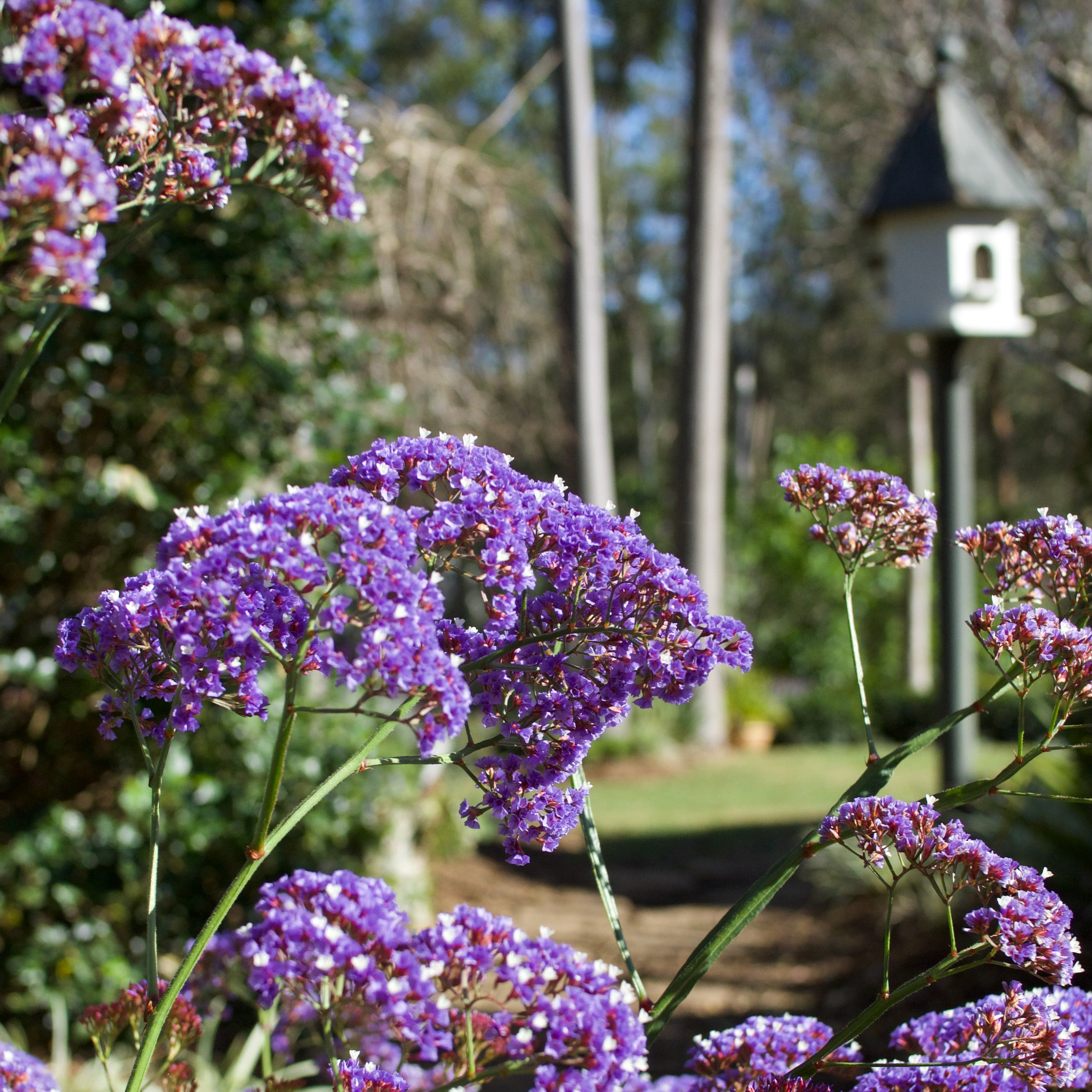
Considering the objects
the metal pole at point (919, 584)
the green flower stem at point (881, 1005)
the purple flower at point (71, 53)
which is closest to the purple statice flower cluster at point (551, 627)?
the green flower stem at point (881, 1005)

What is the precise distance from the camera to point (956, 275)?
18.9 ft

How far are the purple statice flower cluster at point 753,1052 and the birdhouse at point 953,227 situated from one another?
4961 millimetres

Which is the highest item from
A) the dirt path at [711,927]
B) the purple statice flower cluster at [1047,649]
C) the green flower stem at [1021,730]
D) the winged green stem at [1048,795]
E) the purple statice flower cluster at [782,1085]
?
the purple statice flower cluster at [1047,649]

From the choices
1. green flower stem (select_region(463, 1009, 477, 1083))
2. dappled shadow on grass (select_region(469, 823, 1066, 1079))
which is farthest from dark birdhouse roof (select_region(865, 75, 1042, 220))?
green flower stem (select_region(463, 1009, 477, 1083))

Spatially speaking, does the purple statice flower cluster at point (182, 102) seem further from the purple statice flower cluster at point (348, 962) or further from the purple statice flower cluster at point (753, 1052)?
the purple statice flower cluster at point (753, 1052)

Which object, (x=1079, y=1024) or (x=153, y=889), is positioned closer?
(x=153, y=889)

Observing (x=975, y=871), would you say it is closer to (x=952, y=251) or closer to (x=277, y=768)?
(x=277, y=768)

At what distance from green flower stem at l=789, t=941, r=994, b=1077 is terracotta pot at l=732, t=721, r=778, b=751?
12380 millimetres

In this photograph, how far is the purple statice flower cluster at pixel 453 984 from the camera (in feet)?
3.39

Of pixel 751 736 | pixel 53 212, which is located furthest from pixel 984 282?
pixel 751 736

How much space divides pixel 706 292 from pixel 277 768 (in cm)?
1157

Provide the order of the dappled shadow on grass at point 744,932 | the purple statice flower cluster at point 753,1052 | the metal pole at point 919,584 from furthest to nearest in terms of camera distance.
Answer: the metal pole at point 919,584 → the dappled shadow on grass at point 744,932 → the purple statice flower cluster at point 753,1052

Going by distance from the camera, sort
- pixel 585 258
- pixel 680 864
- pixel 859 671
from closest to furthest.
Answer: pixel 859 671 → pixel 680 864 → pixel 585 258

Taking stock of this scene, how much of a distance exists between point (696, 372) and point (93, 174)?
11.5 metres
